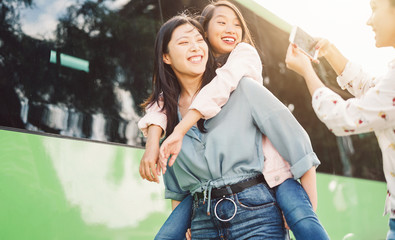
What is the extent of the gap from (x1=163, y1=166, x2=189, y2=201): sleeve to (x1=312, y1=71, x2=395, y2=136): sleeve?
2.24 feet

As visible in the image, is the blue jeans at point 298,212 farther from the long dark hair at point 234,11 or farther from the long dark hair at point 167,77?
the long dark hair at point 234,11

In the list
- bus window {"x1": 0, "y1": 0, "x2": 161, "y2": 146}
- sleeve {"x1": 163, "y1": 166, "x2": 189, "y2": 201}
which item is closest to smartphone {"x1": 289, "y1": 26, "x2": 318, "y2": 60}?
sleeve {"x1": 163, "y1": 166, "x2": 189, "y2": 201}

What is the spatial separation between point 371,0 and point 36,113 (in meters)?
1.66

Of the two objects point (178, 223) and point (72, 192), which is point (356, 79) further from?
point (72, 192)

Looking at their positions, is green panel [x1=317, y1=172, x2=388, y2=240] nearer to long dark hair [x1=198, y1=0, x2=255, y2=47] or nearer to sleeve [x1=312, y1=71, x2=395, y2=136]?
long dark hair [x1=198, y1=0, x2=255, y2=47]

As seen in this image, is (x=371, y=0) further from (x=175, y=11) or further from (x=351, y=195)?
(x=351, y=195)

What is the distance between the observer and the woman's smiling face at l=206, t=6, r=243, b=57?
2.51 metres

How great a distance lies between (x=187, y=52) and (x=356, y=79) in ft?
2.48

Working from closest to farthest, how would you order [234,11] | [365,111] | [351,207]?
[365,111], [234,11], [351,207]

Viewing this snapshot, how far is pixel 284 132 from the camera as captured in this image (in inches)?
68.4

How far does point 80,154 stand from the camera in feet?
8.14

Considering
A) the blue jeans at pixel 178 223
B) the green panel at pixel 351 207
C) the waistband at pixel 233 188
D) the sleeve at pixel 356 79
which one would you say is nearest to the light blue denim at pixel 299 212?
the waistband at pixel 233 188

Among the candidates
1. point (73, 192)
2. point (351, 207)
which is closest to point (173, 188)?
point (73, 192)

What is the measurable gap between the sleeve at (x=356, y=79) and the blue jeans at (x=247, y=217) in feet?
2.06
